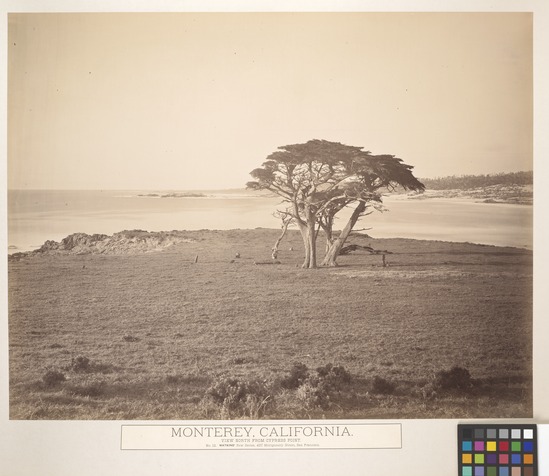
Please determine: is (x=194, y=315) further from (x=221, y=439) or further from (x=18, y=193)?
(x=18, y=193)

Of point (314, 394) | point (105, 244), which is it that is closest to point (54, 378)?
point (105, 244)

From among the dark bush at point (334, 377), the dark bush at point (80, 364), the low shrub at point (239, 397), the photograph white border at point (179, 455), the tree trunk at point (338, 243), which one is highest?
A: the tree trunk at point (338, 243)

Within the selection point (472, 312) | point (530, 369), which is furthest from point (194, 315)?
point (530, 369)

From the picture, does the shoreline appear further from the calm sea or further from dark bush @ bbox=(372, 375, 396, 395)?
dark bush @ bbox=(372, 375, 396, 395)

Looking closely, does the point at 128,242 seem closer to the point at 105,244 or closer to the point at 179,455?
the point at 105,244

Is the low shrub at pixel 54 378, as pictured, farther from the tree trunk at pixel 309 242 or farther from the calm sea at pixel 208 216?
the tree trunk at pixel 309 242

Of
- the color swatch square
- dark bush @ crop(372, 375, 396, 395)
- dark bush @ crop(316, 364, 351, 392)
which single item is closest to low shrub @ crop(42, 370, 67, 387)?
dark bush @ crop(316, 364, 351, 392)

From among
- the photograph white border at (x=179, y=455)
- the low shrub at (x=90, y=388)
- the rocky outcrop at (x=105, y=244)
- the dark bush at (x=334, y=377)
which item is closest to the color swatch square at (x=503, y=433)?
the photograph white border at (x=179, y=455)
